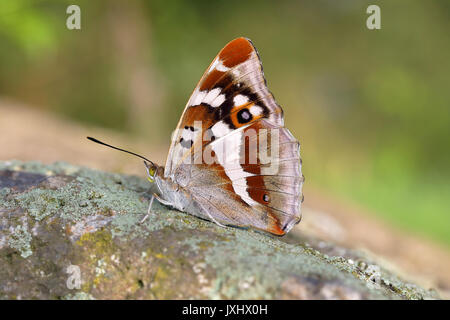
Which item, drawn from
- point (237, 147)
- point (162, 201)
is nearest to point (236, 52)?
point (237, 147)

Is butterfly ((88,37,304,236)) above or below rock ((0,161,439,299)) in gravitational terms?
above

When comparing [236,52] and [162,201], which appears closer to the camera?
[162,201]

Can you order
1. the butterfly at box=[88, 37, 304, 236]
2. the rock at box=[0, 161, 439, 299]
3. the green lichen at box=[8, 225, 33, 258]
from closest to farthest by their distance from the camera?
the rock at box=[0, 161, 439, 299], the green lichen at box=[8, 225, 33, 258], the butterfly at box=[88, 37, 304, 236]

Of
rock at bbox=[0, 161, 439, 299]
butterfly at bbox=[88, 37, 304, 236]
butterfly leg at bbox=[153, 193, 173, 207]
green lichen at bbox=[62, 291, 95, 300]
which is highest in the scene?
butterfly at bbox=[88, 37, 304, 236]

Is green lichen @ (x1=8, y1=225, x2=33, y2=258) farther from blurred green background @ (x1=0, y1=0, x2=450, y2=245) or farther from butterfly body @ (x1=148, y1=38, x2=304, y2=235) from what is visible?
blurred green background @ (x1=0, y1=0, x2=450, y2=245)

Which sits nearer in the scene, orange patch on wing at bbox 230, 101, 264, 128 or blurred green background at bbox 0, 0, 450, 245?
orange patch on wing at bbox 230, 101, 264, 128

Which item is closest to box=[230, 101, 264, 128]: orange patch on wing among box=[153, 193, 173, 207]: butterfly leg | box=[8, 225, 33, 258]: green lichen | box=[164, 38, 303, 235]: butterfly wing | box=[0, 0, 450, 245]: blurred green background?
box=[164, 38, 303, 235]: butterfly wing

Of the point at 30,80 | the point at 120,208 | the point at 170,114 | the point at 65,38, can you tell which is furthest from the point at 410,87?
the point at 120,208

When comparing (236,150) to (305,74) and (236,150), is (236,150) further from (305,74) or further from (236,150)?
(305,74)
